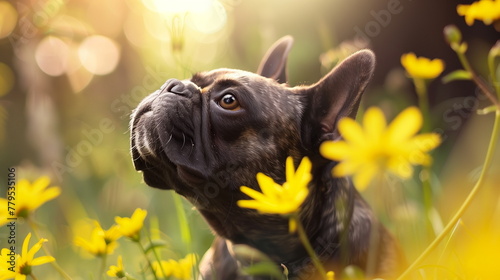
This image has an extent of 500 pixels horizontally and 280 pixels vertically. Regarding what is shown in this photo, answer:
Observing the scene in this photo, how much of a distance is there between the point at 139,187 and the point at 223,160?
2.23m

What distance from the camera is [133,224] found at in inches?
68.6

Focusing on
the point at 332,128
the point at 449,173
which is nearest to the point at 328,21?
the point at 449,173

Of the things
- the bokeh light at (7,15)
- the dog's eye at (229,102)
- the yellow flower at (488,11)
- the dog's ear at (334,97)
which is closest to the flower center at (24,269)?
the dog's eye at (229,102)

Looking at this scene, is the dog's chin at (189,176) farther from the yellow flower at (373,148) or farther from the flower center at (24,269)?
the yellow flower at (373,148)

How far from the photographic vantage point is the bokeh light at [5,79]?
671cm

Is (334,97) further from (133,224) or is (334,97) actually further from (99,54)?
(99,54)

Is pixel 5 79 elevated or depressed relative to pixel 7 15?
depressed

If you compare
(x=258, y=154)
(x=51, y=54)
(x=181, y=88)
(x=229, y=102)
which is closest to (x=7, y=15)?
(x=51, y=54)

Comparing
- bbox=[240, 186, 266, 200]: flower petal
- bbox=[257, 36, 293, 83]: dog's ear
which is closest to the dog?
bbox=[257, 36, 293, 83]: dog's ear

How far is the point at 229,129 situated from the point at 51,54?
10.9ft

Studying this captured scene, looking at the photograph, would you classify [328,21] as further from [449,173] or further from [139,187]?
[139,187]

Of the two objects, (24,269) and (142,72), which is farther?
(142,72)

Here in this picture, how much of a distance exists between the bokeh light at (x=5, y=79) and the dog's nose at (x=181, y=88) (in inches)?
194

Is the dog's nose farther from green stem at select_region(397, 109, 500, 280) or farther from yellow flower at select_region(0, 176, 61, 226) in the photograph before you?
green stem at select_region(397, 109, 500, 280)
